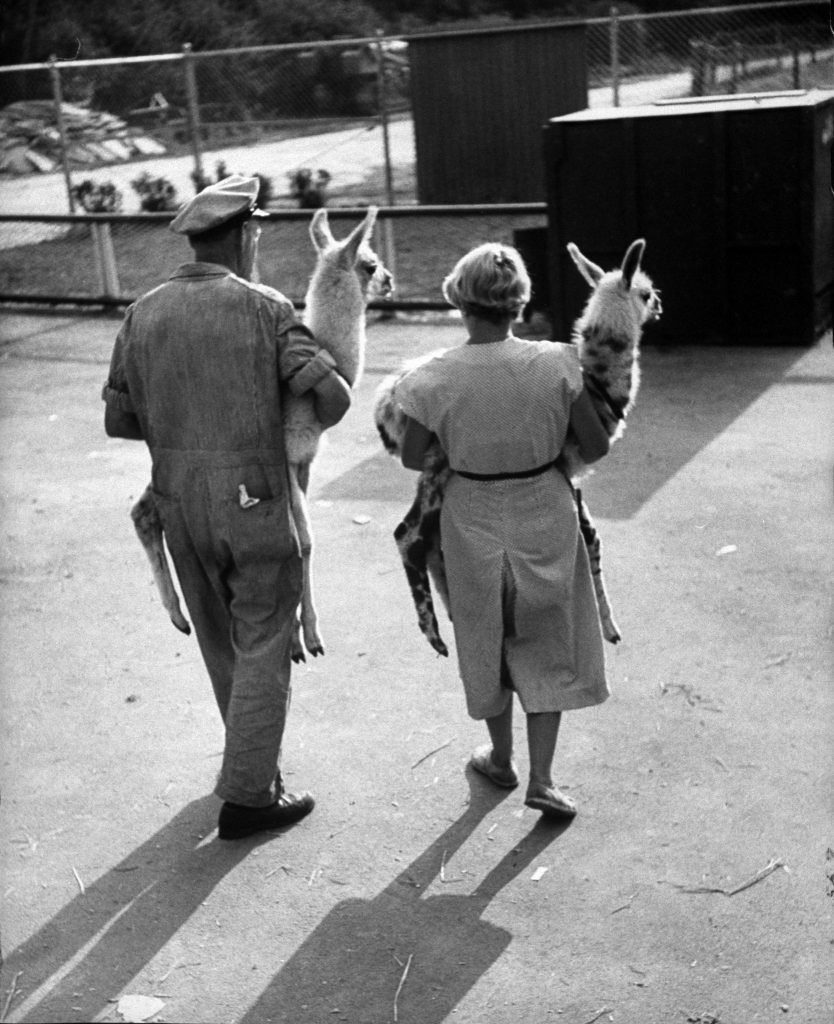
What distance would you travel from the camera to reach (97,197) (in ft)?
63.5

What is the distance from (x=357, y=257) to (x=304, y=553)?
95 centimetres

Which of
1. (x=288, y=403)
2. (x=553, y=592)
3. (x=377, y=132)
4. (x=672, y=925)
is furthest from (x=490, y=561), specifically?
(x=377, y=132)

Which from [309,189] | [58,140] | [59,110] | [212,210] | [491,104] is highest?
[59,110]

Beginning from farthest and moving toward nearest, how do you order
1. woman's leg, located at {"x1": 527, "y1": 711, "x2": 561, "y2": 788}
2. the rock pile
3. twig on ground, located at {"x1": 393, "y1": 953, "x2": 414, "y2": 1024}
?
the rock pile
woman's leg, located at {"x1": 527, "y1": 711, "x2": 561, "y2": 788}
twig on ground, located at {"x1": 393, "y1": 953, "x2": 414, "y2": 1024}

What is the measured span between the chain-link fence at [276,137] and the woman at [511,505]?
7110 mm

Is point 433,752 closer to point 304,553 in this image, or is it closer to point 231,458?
point 304,553

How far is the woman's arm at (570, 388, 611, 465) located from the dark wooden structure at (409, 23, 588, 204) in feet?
52.2

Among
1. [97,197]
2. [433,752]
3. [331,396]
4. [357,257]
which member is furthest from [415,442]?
[97,197]

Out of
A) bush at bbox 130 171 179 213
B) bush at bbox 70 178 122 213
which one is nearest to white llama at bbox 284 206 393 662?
bush at bbox 130 171 179 213

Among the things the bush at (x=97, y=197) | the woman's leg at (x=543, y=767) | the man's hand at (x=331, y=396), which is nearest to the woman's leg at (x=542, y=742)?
the woman's leg at (x=543, y=767)

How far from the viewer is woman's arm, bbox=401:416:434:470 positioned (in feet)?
14.3

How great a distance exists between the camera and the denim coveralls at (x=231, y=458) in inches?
170

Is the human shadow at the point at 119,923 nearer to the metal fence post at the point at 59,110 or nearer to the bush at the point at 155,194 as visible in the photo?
the metal fence post at the point at 59,110

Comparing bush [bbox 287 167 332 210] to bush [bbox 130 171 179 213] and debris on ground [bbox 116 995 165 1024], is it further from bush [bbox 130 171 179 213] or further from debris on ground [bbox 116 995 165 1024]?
debris on ground [bbox 116 995 165 1024]
